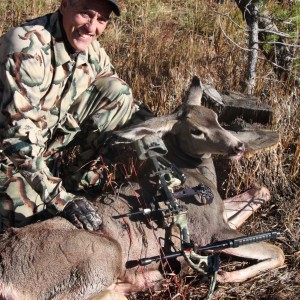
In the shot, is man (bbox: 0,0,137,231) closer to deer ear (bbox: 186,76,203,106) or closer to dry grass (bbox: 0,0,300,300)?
deer ear (bbox: 186,76,203,106)

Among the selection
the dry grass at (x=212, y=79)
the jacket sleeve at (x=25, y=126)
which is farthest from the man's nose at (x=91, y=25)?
the dry grass at (x=212, y=79)

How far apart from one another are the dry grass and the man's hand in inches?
27.2

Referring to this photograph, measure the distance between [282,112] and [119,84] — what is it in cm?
162

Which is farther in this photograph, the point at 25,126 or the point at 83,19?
the point at 83,19

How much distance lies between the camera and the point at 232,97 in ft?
20.6

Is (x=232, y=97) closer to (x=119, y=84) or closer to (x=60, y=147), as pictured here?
(x=119, y=84)

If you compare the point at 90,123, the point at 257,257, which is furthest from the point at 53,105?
the point at 257,257

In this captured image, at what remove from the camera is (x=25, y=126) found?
4.57m

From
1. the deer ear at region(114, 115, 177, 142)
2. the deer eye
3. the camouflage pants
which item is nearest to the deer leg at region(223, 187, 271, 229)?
the deer eye

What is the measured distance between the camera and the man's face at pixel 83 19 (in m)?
4.82

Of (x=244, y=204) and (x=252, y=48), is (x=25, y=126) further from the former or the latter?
(x=252, y=48)

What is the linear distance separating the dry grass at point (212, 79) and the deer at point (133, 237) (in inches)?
5.9

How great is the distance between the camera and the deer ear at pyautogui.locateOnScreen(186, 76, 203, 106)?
18.5 feet

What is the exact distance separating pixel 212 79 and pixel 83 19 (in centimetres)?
216
